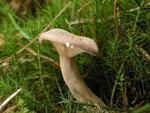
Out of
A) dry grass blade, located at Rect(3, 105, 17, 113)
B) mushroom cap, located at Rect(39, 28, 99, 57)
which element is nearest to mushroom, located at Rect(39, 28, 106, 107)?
mushroom cap, located at Rect(39, 28, 99, 57)

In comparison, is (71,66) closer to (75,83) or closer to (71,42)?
(75,83)

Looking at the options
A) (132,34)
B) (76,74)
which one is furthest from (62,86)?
(132,34)

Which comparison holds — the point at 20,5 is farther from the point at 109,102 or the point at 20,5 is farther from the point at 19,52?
the point at 109,102

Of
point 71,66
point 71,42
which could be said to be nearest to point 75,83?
point 71,66

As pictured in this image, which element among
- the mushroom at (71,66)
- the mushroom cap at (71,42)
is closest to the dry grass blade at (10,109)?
the mushroom at (71,66)

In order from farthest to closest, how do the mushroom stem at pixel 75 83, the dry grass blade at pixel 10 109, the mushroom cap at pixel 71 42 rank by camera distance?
the dry grass blade at pixel 10 109, the mushroom stem at pixel 75 83, the mushroom cap at pixel 71 42

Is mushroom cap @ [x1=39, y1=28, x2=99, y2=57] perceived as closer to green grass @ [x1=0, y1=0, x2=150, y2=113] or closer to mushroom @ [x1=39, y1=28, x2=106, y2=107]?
mushroom @ [x1=39, y1=28, x2=106, y2=107]

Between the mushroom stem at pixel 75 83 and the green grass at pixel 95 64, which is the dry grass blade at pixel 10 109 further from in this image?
the mushroom stem at pixel 75 83
